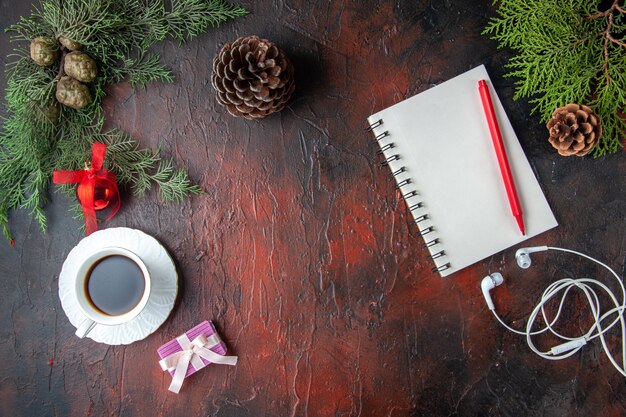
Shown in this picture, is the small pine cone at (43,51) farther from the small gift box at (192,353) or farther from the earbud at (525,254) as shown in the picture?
the earbud at (525,254)

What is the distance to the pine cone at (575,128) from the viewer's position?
0.87 m

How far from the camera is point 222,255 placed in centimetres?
A: 96

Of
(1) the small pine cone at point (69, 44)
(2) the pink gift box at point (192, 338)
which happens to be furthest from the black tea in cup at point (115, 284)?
(1) the small pine cone at point (69, 44)

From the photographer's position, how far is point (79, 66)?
2.96 feet

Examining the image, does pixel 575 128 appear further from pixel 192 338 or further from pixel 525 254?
pixel 192 338

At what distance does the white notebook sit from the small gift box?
18.5 inches

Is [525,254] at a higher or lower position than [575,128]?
lower

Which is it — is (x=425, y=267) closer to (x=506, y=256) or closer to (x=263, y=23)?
(x=506, y=256)

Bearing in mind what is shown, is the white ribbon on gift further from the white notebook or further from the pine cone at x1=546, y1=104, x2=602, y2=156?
the pine cone at x1=546, y1=104, x2=602, y2=156

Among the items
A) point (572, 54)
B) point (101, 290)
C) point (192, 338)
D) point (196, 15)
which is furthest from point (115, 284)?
point (572, 54)

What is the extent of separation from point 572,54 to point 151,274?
923 millimetres

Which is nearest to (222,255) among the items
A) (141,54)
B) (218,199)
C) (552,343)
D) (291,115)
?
(218,199)

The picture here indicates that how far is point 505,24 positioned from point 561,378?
711mm

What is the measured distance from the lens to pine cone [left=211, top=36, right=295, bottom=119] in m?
0.86
